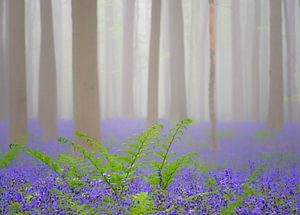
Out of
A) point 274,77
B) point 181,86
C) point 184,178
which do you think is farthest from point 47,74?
Answer: point 184,178

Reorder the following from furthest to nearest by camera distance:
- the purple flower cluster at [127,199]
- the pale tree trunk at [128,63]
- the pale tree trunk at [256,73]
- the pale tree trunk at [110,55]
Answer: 1. the pale tree trunk at [110,55]
2. the pale tree trunk at [128,63]
3. the pale tree trunk at [256,73]
4. the purple flower cluster at [127,199]

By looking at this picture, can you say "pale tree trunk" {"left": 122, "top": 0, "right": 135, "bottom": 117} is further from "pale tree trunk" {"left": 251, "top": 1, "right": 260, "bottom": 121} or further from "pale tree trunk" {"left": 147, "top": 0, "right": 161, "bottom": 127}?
"pale tree trunk" {"left": 147, "top": 0, "right": 161, "bottom": 127}

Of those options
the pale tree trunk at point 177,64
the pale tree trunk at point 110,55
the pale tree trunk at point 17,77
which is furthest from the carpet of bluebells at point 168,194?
the pale tree trunk at point 110,55

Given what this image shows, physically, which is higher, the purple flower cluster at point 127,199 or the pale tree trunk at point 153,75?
the pale tree trunk at point 153,75

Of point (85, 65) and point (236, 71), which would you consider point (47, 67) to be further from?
point (236, 71)

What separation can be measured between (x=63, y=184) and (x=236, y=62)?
26.1 m

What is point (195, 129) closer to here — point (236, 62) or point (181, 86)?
point (181, 86)

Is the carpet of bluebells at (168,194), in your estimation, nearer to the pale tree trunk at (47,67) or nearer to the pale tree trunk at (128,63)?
the pale tree trunk at (47,67)

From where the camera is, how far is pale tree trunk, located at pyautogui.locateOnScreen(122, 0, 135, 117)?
27047 millimetres

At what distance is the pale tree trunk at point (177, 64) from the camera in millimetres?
19297

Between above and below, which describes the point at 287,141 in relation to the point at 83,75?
below

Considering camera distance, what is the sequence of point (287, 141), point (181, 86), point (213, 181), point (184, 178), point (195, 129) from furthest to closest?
point (181, 86), point (195, 129), point (287, 141), point (184, 178), point (213, 181)

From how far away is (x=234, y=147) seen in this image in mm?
13484

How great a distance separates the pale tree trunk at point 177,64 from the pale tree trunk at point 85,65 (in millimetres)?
9464
